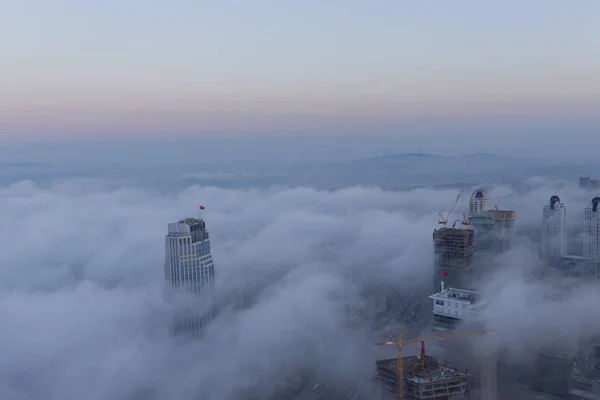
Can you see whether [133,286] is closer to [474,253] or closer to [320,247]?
[320,247]

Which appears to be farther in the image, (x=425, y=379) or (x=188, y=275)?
(x=188, y=275)

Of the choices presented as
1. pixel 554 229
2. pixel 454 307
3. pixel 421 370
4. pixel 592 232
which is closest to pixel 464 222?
pixel 554 229

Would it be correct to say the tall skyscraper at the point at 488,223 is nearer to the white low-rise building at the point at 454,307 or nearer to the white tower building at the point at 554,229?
the white tower building at the point at 554,229

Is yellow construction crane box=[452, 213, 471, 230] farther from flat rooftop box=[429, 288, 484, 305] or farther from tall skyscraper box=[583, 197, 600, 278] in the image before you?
tall skyscraper box=[583, 197, 600, 278]

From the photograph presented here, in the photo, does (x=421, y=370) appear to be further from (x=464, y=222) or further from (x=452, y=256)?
(x=464, y=222)

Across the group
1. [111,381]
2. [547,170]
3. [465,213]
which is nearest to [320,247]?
[465,213]
